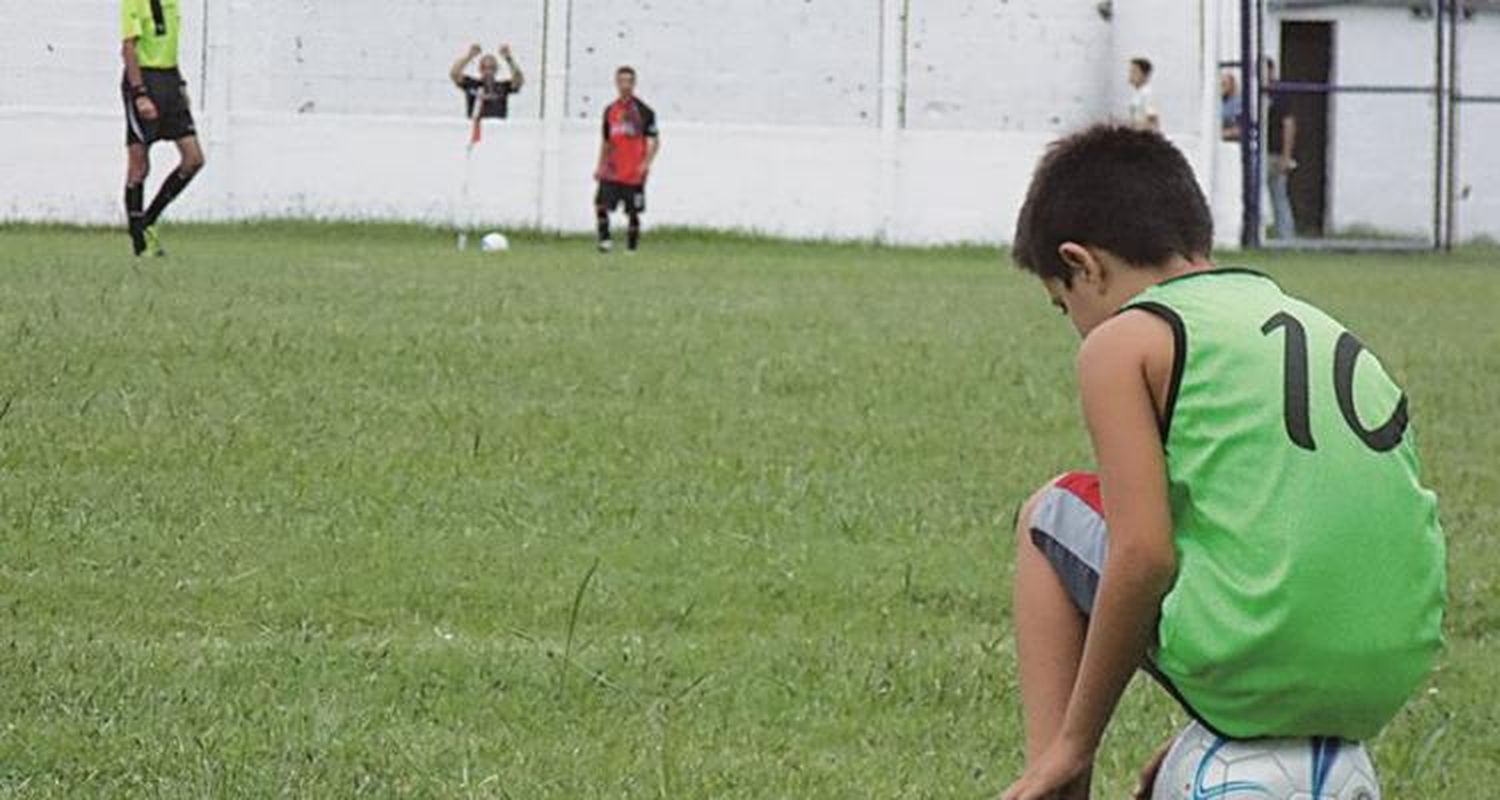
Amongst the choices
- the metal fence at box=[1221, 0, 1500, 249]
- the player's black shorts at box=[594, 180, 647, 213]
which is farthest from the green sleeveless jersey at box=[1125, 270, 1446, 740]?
the metal fence at box=[1221, 0, 1500, 249]

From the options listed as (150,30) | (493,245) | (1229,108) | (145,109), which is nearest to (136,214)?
(145,109)

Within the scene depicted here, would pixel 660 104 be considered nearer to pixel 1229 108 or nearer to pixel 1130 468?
pixel 1229 108

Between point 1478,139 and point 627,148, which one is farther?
point 1478,139

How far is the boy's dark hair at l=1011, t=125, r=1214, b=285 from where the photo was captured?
164 inches

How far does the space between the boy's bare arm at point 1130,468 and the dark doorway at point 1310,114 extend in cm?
3257

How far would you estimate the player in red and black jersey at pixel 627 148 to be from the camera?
27.5m

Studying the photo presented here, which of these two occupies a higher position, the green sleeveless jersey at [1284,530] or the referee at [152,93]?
the referee at [152,93]

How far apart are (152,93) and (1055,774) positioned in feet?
55.9

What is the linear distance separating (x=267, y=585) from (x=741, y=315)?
7947mm

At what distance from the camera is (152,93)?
20.6 m

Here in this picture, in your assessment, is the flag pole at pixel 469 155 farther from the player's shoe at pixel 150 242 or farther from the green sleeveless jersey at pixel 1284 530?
the green sleeveless jersey at pixel 1284 530

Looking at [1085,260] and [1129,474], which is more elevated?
[1085,260]

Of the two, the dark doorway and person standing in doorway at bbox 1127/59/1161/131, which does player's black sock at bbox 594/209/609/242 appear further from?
the dark doorway

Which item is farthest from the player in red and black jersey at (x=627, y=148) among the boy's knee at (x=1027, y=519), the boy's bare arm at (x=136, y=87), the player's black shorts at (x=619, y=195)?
the boy's knee at (x=1027, y=519)
